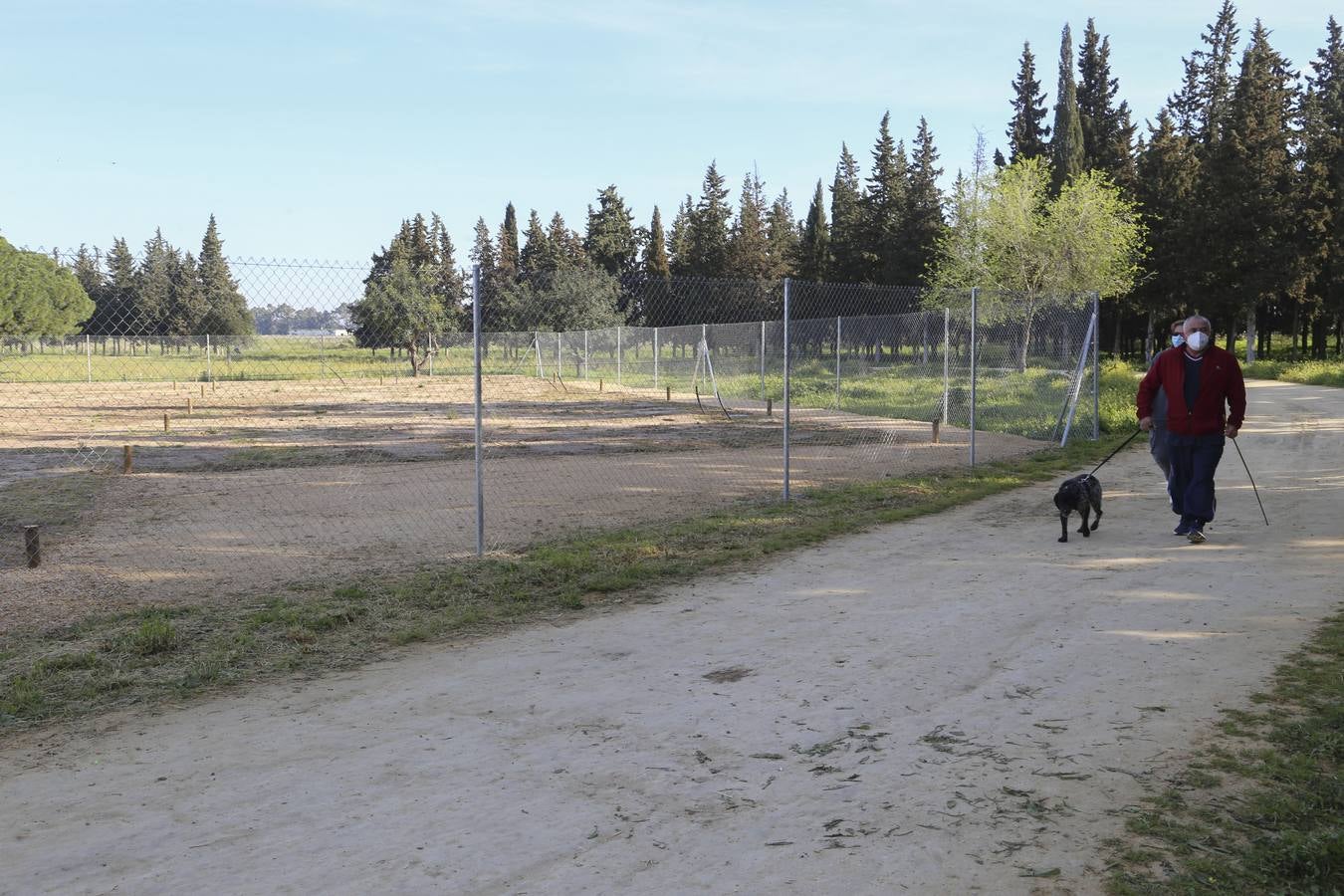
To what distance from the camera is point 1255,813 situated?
3.66 m

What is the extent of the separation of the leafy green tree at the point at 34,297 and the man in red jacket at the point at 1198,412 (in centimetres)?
4612

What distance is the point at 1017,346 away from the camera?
3416 centimetres

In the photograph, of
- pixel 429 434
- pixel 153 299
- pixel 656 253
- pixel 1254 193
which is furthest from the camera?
pixel 656 253

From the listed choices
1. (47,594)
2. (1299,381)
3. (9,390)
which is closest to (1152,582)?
(47,594)

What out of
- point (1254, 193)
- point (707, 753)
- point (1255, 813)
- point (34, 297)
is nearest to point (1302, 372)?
point (1254, 193)

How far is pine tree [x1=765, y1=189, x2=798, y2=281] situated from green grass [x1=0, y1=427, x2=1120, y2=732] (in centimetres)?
5644

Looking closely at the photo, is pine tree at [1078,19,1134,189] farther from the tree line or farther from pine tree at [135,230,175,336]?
pine tree at [135,230,175,336]

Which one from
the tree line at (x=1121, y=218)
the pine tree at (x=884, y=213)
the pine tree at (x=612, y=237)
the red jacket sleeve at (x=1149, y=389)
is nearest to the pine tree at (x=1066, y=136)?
the tree line at (x=1121, y=218)

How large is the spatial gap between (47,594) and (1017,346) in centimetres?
3135

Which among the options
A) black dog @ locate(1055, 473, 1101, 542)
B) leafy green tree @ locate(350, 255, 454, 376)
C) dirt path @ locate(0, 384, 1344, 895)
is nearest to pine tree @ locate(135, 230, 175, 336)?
leafy green tree @ locate(350, 255, 454, 376)

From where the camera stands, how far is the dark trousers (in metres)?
8.71

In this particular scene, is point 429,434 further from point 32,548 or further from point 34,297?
point 34,297

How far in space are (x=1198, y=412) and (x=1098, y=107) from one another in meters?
→ 51.6

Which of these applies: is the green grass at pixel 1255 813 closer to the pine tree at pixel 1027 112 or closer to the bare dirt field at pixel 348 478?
the bare dirt field at pixel 348 478
